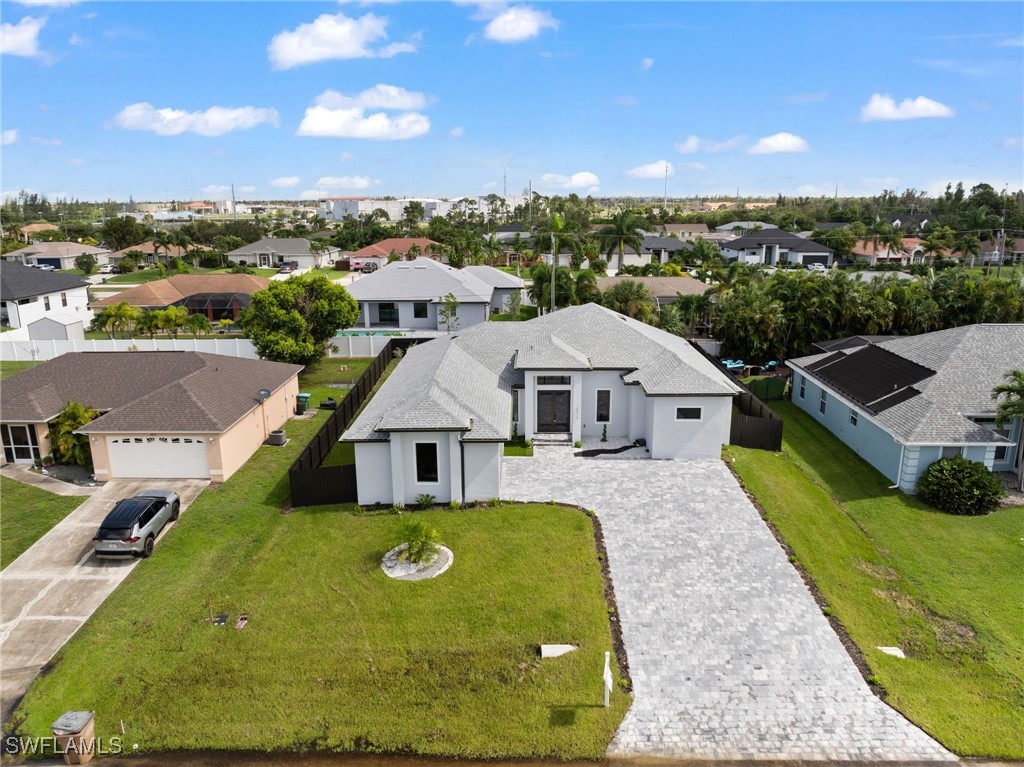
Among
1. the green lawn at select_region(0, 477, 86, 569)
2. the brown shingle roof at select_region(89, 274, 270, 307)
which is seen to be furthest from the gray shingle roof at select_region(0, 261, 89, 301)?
the green lawn at select_region(0, 477, 86, 569)

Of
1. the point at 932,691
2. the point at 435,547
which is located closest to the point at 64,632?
the point at 435,547

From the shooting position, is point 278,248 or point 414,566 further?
point 278,248

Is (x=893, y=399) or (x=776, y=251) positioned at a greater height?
(x=776, y=251)

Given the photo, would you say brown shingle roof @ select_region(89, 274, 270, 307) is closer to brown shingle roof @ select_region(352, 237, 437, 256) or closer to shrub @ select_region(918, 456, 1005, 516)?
brown shingle roof @ select_region(352, 237, 437, 256)

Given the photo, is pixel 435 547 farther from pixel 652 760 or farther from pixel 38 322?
pixel 38 322

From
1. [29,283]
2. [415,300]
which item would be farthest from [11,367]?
[415,300]

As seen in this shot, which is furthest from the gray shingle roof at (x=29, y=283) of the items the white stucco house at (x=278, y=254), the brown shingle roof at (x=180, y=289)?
the white stucco house at (x=278, y=254)

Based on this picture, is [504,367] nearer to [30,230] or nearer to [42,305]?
[42,305]
